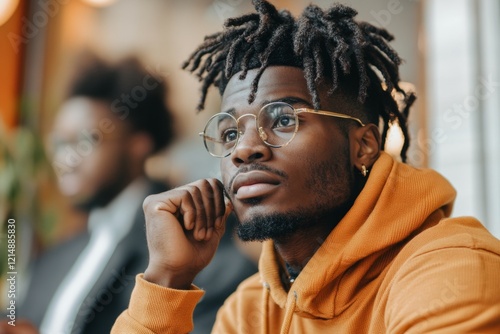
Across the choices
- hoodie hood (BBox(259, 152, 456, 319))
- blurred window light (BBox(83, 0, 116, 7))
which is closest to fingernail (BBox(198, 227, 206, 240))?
hoodie hood (BBox(259, 152, 456, 319))

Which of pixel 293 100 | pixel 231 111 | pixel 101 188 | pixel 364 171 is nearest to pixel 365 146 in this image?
pixel 364 171

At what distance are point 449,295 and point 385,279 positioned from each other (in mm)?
234

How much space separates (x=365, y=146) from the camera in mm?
1354

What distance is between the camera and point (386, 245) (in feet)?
3.69

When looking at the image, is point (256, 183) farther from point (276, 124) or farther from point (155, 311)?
point (155, 311)

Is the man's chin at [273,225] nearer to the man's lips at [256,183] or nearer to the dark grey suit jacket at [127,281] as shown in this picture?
the man's lips at [256,183]

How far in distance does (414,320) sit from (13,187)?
252cm

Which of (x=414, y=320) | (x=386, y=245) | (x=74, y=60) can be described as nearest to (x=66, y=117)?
(x=74, y=60)

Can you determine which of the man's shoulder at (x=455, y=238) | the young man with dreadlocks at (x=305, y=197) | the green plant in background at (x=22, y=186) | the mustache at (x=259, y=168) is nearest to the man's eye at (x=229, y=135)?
the young man with dreadlocks at (x=305, y=197)

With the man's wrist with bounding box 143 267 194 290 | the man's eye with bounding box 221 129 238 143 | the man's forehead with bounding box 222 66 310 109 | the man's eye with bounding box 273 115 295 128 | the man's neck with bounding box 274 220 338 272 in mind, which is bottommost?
the man's wrist with bounding box 143 267 194 290

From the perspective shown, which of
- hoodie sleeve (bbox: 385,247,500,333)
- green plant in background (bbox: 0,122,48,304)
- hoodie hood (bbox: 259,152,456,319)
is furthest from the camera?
green plant in background (bbox: 0,122,48,304)

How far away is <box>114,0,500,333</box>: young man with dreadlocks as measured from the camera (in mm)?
1146

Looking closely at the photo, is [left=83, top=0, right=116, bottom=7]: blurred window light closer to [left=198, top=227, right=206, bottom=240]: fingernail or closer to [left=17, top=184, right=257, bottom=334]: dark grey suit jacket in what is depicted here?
[left=17, top=184, right=257, bottom=334]: dark grey suit jacket

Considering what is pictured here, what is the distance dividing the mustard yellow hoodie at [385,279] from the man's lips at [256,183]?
0.16 m
